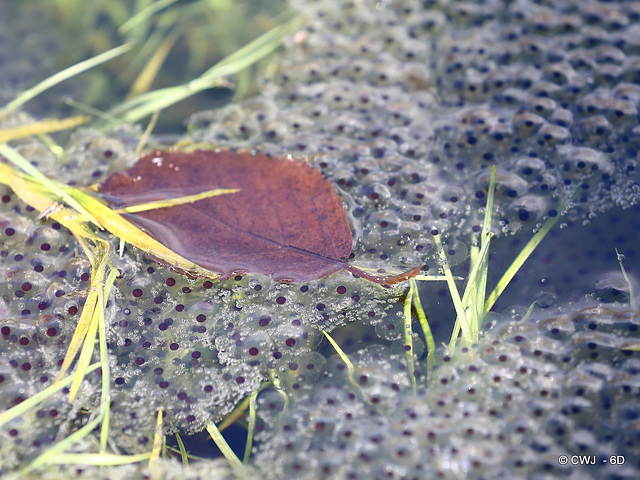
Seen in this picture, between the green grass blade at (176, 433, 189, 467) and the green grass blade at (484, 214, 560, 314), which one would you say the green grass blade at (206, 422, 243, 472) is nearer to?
the green grass blade at (176, 433, 189, 467)

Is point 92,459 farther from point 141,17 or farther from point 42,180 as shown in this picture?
point 141,17

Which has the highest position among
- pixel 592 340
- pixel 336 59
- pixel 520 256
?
pixel 336 59

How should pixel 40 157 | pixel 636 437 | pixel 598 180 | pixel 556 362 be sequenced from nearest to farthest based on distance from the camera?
pixel 636 437 < pixel 556 362 < pixel 598 180 < pixel 40 157

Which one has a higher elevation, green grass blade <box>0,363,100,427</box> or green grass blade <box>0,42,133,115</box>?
green grass blade <box>0,42,133,115</box>

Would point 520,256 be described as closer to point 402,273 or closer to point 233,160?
point 402,273

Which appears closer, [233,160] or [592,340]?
[592,340]

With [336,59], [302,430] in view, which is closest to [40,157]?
[336,59]

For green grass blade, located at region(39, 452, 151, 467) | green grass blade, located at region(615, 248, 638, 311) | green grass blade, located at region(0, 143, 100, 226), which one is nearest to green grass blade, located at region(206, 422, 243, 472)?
green grass blade, located at region(39, 452, 151, 467)

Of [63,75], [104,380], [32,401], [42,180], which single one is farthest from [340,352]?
[63,75]
